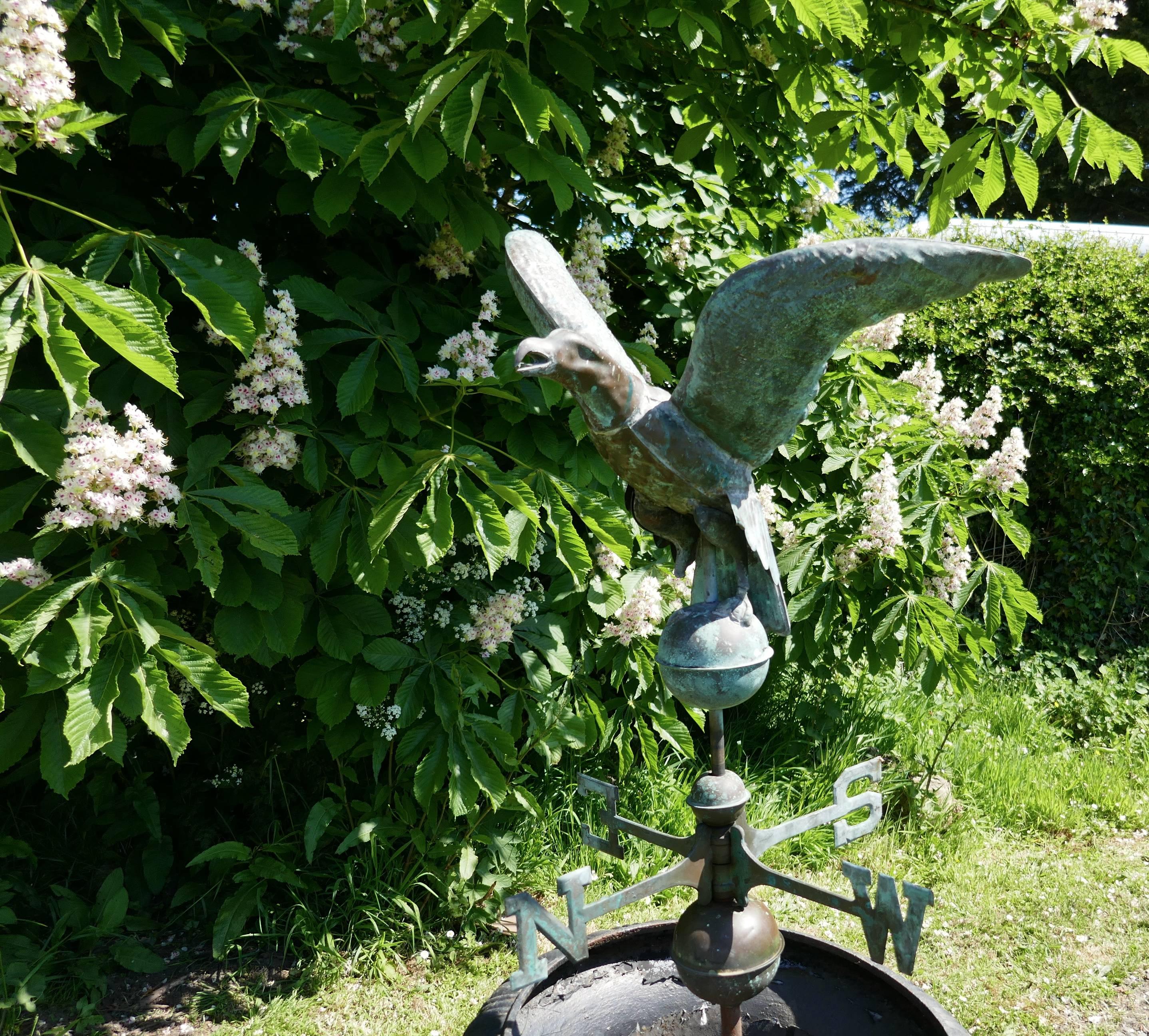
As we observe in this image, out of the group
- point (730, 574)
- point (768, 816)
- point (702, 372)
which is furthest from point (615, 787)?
point (768, 816)

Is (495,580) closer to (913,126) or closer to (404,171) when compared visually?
(404,171)

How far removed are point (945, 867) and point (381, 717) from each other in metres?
2.28

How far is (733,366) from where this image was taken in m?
1.30

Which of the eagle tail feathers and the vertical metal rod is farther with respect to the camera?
the vertical metal rod

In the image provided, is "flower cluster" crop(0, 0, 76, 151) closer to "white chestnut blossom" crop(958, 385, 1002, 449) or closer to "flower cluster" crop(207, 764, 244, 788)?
"flower cluster" crop(207, 764, 244, 788)

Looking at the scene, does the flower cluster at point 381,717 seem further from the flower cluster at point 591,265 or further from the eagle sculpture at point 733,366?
the eagle sculpture at point 733,366

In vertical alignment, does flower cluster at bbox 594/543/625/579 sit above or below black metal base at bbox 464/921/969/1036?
above

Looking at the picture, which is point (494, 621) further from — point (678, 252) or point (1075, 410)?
point (1075, 410)

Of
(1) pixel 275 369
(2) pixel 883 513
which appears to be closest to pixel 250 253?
(1) pixel 275 369

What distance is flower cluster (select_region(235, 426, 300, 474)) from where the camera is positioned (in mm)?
2320

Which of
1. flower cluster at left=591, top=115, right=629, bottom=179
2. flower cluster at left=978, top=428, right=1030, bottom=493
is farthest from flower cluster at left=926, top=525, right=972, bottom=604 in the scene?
flower cluster at left=591, top=115, right=629, bottom=179

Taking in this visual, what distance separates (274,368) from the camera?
7.60ft

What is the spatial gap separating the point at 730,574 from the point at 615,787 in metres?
0.57

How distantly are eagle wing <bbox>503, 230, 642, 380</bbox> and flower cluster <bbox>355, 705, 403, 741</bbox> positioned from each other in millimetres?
1679
